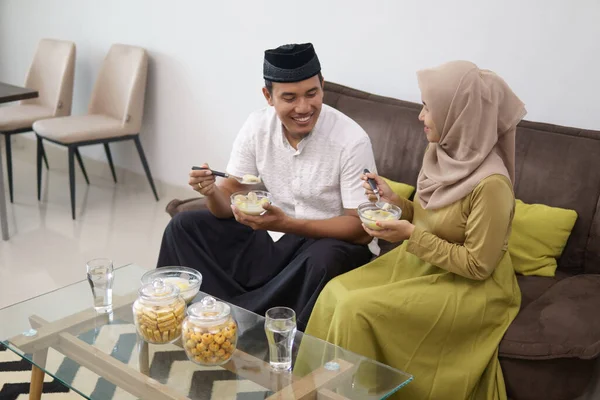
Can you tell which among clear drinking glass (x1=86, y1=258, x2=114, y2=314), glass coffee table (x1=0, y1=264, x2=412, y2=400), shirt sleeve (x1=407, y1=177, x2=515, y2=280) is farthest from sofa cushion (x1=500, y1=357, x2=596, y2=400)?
clear drinking glass (x1=86, y1=258, x2=114, y2=314)

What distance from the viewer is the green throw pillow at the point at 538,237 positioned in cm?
259

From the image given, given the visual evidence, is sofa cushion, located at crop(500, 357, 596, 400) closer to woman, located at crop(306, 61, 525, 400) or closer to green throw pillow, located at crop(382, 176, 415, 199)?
woman, located at crop(306, 61, 525, 400)

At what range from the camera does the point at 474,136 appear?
2230mm

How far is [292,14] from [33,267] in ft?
5.87

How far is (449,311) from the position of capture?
2242 mm

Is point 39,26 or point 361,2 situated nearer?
point 361,2

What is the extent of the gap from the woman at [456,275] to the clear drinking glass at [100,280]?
2.28 feet

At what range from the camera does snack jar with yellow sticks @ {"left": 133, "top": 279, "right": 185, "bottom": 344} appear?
2.02 meters

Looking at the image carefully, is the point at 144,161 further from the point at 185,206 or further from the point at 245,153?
the point at 245,153

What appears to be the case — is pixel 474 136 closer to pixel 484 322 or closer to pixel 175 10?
pixel 484 322

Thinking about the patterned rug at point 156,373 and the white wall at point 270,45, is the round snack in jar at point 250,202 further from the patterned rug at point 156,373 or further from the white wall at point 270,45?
the white wall at point 270,45

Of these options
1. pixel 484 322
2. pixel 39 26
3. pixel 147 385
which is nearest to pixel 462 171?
pixel 484 322

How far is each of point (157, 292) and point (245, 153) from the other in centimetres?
92

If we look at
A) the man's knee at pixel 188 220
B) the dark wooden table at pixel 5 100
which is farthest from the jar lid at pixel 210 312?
the dark wooden table at pixel 5 100
